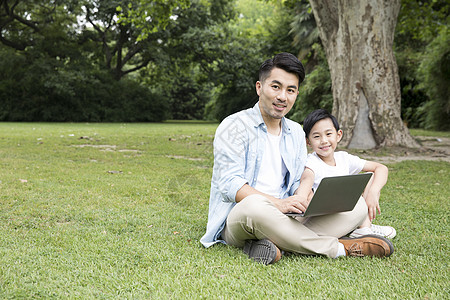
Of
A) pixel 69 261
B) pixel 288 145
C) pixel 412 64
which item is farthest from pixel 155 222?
pixel 412 64

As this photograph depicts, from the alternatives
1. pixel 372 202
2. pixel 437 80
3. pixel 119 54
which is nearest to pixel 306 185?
pixel 372 202

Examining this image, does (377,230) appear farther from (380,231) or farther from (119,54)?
(119,54)

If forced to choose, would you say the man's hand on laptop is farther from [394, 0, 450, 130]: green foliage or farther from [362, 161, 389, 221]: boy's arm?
[394, 0, 450, 130]: green foliage

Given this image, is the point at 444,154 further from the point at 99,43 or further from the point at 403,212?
the point at 99,43

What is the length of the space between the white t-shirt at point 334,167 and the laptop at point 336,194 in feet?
1.06

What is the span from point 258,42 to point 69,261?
81.3 ft

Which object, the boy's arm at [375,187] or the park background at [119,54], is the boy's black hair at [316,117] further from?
the park background at [119,54]

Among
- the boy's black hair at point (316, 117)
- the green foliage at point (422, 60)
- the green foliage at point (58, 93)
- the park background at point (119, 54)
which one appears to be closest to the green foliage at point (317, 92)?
the park background at point (119, 54)

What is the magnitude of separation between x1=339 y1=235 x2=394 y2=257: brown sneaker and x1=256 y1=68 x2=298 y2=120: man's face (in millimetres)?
879

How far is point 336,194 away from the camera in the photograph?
245 centimetres

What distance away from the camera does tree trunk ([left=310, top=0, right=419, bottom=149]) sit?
841 cm

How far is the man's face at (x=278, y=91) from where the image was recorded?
2.62m

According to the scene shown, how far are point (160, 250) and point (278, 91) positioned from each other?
1197 mm

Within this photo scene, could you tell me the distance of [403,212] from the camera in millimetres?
3855
